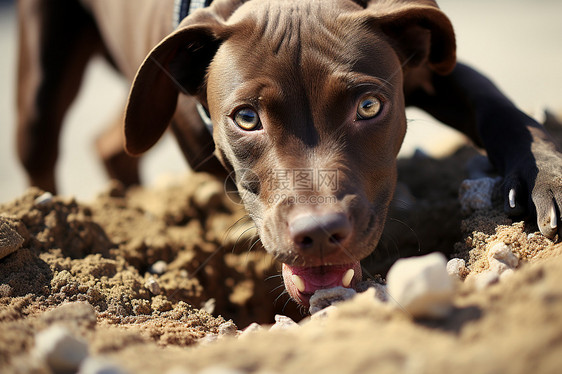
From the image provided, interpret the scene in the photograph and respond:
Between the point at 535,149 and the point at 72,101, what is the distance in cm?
373

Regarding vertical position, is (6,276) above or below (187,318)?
above

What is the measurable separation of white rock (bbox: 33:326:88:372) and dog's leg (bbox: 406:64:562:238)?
173 cm

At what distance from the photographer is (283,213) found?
7.14 feet

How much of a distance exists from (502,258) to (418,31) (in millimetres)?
1243

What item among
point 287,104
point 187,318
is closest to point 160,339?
point 187,318

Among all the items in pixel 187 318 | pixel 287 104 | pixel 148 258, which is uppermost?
pixel 287 104

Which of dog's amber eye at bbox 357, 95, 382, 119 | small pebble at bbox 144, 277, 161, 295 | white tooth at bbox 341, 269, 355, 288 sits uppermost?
dog's amber eye at bbox 357, 95, 382, 119

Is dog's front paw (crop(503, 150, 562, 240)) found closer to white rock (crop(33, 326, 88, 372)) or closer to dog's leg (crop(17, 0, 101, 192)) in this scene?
white rock (crop(33, 326, 88, 372))

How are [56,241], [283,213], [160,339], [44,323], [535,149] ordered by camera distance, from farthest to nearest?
[56,241] → [535,149] → [283,213] → [160,339] → [44,323]

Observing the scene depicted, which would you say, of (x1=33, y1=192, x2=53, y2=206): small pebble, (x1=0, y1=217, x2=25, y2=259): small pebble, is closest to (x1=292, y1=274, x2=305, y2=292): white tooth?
(x1=0, y1=217, x2=25, y2=259): small pebble

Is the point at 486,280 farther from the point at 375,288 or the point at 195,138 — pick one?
the point at 195,138

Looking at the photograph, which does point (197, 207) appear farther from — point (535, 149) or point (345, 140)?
point (535, 149)

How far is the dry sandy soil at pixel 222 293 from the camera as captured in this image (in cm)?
127

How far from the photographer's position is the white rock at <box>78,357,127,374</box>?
1311 millimetres
